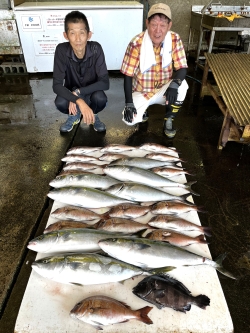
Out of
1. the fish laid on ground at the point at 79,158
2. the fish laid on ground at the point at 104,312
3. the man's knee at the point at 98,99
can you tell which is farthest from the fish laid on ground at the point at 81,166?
the fish laid on ground at the point at 104,312

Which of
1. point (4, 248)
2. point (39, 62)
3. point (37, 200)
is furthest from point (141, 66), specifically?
point (39, 62)

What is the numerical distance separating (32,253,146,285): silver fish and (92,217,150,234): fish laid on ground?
13.0 inches

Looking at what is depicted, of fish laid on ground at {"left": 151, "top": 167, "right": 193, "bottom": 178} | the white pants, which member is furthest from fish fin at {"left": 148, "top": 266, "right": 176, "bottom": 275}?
the white pants

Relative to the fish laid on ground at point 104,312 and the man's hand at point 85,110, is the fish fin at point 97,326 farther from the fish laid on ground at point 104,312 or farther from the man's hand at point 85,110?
the man's hand at point 85,110

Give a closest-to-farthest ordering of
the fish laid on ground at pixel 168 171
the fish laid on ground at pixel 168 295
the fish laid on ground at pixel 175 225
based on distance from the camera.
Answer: the fish laid on ground at pixel 168 295 → the fish laid on ground at pixel 175 225 → the fish laid on ground at pixel 168 171

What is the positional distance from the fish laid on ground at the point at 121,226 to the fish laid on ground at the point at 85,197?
0.23 m

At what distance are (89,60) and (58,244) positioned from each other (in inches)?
99.8

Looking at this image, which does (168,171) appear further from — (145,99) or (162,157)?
(145,99)

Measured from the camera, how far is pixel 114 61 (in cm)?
625

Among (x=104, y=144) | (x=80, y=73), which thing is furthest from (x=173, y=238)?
(x=80, y=73)

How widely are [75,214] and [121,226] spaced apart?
16.9 inches

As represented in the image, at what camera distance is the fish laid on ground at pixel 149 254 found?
1.76m

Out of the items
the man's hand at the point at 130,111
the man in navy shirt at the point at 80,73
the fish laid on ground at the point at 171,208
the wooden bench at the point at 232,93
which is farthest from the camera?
the man's hand at the point at 130,111

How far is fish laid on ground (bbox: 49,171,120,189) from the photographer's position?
249 centimetres
